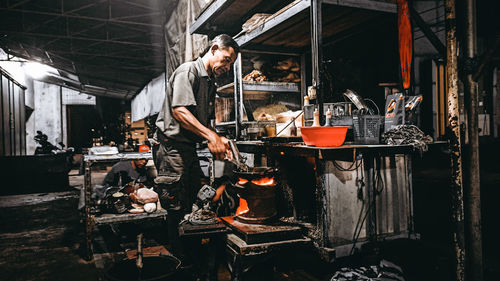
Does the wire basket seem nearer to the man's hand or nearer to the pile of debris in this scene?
the pile of debris

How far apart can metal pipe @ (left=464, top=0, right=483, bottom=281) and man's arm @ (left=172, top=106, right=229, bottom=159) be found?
7.14 ft

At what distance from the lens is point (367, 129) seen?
2980 millimetres

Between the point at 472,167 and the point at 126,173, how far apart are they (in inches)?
212

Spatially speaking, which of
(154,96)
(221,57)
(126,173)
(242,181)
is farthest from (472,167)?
(154,96)

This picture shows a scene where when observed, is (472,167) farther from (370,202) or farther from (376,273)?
(376,273)

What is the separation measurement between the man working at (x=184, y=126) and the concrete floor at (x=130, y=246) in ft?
2.92

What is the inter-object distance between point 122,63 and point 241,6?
10753mm

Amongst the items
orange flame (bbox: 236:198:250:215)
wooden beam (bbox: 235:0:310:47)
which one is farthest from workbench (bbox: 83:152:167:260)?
wooden beam (bbox: 235:0:310:47)

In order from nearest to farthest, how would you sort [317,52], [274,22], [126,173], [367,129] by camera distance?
[367,129] → [317,52] → [274,22] → [126,173]

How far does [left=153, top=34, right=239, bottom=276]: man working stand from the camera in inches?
133

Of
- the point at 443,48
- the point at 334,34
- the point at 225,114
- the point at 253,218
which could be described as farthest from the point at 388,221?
the point at 225,114

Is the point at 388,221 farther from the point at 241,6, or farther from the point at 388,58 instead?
the point at 241,6

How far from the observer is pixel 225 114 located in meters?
6.20

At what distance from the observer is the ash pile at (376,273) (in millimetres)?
2953
